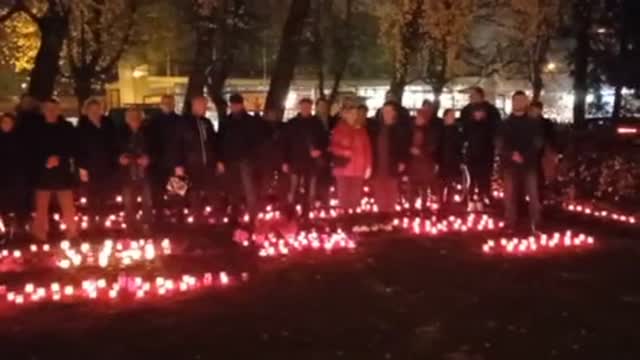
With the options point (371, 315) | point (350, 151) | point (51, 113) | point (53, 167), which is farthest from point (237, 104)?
point (371, 315)

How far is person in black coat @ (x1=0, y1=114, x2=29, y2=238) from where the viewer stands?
15594mm

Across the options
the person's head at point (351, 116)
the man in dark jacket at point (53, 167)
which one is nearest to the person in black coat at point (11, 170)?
the man in dark jacket at point (53, 167)

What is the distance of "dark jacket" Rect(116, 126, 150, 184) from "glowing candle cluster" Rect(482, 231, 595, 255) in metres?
4.80

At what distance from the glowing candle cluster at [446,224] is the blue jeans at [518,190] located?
296 mm

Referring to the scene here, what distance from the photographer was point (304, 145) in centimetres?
1758

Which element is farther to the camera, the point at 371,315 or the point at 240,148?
the point at 240,148

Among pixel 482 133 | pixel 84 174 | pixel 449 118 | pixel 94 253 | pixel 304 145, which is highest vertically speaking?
pixel 449 118

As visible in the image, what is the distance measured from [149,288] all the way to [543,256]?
5.14 metres

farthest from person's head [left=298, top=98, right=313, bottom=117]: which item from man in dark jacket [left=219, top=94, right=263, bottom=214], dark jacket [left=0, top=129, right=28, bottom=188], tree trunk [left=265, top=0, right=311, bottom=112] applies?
tree trunk [left=265, top=0, right=311, bottom=112]

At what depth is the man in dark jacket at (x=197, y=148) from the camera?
16.1m

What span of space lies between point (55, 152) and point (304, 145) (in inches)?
154

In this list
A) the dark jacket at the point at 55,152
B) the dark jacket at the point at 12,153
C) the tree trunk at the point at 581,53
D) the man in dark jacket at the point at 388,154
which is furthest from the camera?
the tree trunk at the point at 581,53

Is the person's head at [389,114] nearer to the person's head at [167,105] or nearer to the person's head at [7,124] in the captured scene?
the person's head at [167,105]

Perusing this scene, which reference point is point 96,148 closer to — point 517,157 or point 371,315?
point 517,157
